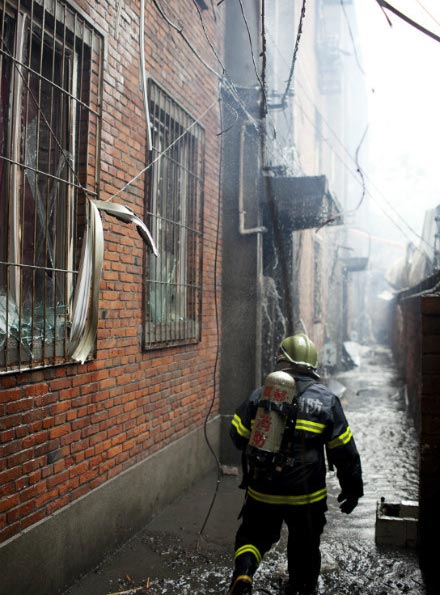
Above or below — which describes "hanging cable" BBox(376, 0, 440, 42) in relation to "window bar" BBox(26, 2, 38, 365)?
above

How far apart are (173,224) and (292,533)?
3.33 metres

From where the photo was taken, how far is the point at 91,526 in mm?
4012

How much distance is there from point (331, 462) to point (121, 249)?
7.53 ft

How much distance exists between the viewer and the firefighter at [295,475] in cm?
344

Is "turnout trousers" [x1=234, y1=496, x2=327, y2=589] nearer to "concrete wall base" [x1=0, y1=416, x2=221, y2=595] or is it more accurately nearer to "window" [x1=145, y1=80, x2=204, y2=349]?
"concrete wall base" [x1=0, y1=416, x2=221, y2=595]

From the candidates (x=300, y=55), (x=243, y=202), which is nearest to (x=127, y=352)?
(x=243, y=202)

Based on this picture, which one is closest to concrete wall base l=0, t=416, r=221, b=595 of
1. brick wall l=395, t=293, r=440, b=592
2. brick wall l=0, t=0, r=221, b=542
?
brick wall l=0, t=0, r=221, b=542

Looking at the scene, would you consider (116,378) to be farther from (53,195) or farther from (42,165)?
(42,165)

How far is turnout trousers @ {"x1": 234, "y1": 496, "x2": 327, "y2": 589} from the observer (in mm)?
3490

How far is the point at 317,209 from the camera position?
792 centimetres

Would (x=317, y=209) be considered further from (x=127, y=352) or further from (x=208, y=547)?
(x=208, y=547)

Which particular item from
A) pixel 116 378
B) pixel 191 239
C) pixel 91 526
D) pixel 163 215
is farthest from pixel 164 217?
pixel 91 526

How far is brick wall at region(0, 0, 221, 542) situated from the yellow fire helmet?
1.40 m

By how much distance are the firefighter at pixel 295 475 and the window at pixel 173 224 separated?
6.25 feet
